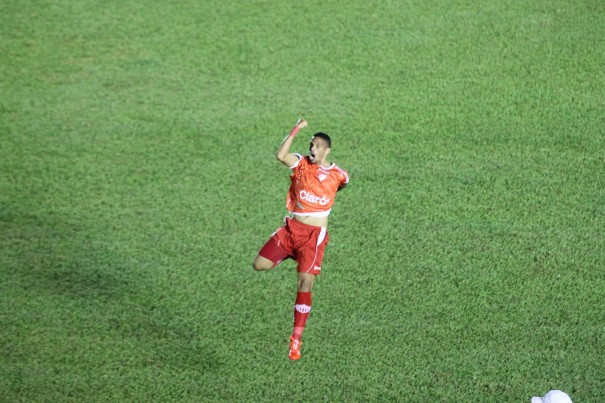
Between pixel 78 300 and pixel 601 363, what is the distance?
228 inches

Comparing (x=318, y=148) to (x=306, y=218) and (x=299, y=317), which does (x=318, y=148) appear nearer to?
(x=306, y=218)

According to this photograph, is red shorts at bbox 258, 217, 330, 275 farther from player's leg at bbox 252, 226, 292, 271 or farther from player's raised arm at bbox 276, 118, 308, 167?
player's raised arm at bbox 276, 118, 308, 167

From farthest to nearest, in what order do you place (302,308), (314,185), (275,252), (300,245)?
(275,252), (300,245), (314,185), (302,308)

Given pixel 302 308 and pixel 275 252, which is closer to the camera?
pixel 302 308

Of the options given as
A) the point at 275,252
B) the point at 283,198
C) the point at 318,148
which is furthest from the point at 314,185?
the point at 283,198

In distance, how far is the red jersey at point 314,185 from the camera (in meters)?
9.58

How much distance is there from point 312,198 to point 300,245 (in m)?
Answer: 0.50

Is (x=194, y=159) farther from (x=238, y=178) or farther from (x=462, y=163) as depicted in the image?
(x=462, y=163)

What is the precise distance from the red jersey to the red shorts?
6.9 inches

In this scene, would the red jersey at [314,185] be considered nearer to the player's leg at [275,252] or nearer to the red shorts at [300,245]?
the red shorts at [300,245]

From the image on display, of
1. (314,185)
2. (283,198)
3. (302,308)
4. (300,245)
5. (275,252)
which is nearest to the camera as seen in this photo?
(302,308)

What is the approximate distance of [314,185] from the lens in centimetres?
957

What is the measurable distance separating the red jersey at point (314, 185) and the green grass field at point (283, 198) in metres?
1.47

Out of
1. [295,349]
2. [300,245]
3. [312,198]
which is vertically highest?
[312,198]
